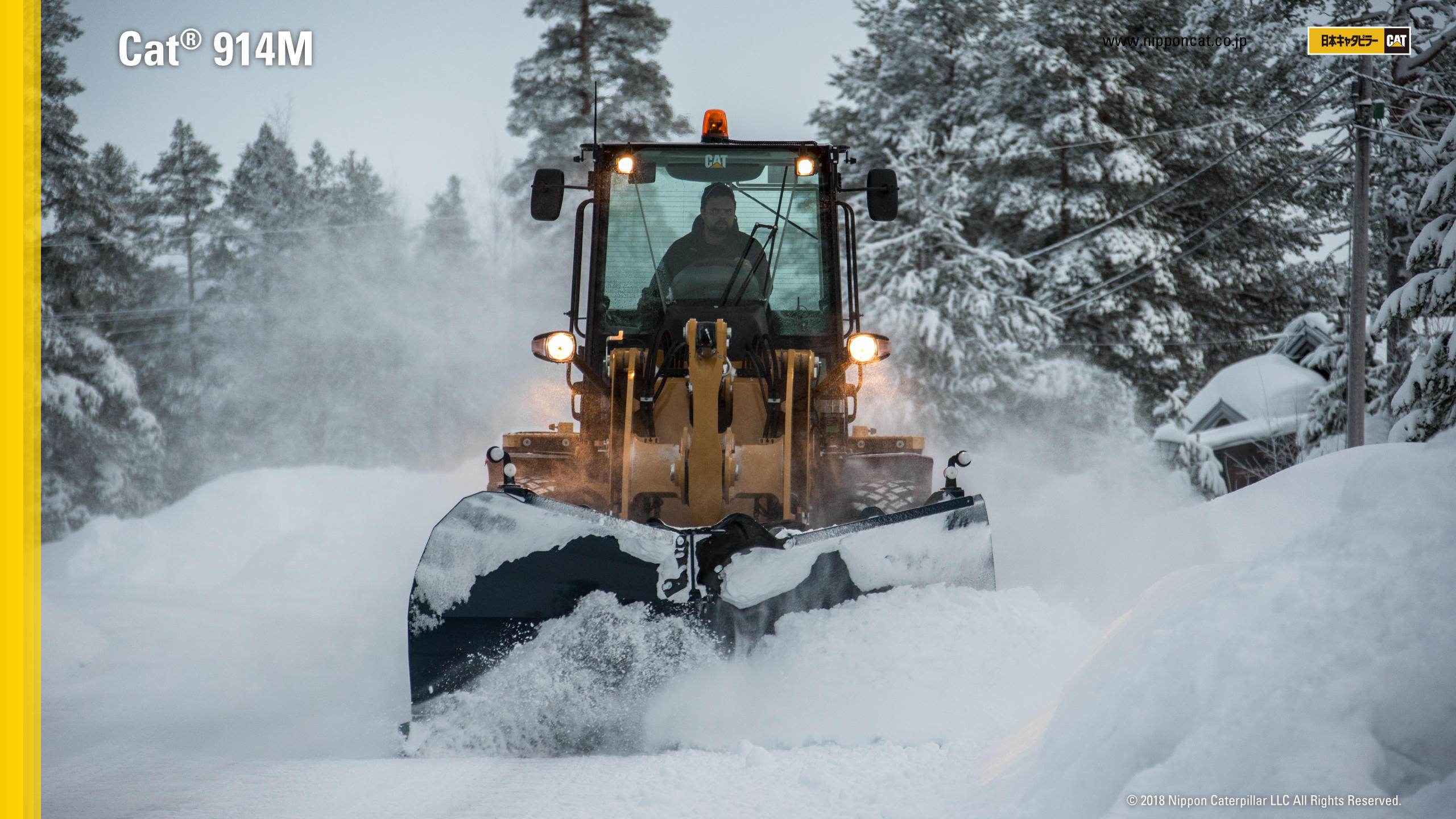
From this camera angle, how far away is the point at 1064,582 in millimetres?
5492

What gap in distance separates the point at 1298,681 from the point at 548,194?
4.10 metres

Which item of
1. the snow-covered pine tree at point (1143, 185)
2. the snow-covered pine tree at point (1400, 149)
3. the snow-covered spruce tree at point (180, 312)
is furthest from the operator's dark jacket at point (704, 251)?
the snow-covered spruce tree at point (180, 312)

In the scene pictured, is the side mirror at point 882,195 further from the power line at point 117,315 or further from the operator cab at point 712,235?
the power line at point 117,315

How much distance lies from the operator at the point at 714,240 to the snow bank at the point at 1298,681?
10.7 ft

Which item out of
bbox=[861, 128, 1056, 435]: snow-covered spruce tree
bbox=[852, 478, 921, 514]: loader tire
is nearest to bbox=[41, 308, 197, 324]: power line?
bbox=[861, 128, 1056, 435]: snow-covered spruce tree

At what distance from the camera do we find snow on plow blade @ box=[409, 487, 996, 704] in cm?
378

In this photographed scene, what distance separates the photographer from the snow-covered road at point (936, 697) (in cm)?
230

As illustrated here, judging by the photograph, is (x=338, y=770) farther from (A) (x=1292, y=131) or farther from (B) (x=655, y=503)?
(A) (x=1292, y=131)

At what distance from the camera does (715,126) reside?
20.3ft

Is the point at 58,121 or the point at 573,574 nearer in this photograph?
the point at 573,574

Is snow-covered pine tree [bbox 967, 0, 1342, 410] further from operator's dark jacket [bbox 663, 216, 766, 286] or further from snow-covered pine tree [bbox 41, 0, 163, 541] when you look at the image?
snow-covered pine tree [bbox 41, 0, 163, 541]

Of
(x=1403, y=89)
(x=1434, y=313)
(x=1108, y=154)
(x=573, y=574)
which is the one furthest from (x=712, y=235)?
(x=1108, y=154)

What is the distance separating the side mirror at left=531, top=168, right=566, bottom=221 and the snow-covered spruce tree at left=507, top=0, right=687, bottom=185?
18.3 m

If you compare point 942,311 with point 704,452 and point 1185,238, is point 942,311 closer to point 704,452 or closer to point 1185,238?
point 1185,238
